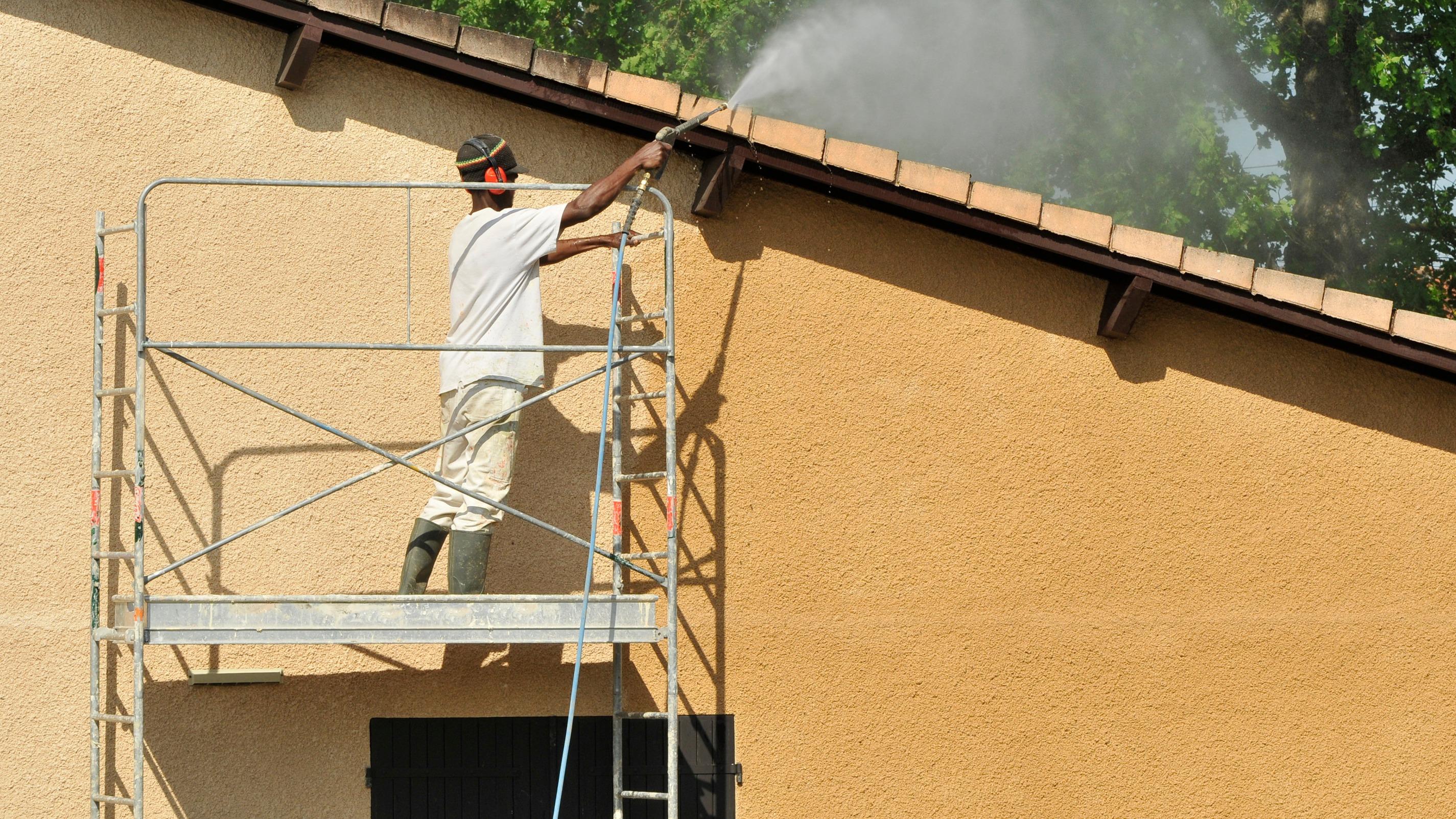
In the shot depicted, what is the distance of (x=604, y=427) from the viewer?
610 centimetres

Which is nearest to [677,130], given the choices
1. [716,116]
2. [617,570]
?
[716,116]

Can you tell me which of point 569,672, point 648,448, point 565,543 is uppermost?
point 648,448

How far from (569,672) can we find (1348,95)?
15.5m

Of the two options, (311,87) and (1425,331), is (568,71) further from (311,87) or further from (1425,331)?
(1425,331)

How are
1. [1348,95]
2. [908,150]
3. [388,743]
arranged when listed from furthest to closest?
1. [908,150]
2. [1348,95]
3. [388,743]

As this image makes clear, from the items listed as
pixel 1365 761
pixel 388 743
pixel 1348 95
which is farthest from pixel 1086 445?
pixel 1348 95

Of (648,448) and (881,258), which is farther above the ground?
(881,258)

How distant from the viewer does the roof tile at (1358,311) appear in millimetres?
6738

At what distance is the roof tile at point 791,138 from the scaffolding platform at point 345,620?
2.26m

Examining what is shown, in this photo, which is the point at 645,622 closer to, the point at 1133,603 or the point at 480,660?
the point at 480,660

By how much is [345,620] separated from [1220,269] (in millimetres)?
4109

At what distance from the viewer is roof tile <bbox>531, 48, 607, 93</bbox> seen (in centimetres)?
657

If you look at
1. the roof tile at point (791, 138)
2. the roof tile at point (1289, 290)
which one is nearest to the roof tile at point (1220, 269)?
the roof tile at point (1289, 290)

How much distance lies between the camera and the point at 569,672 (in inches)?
258
